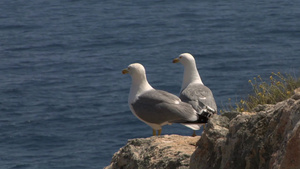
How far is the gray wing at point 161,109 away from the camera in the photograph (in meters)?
9.81

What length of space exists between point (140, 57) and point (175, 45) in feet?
14.9

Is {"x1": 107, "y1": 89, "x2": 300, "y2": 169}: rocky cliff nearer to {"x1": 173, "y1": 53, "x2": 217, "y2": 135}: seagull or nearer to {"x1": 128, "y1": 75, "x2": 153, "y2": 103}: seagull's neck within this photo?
{"x1": 173, "y1": 53, "x2": 217, "y2": 135}: seagull

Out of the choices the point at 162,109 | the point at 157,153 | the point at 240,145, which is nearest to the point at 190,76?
the point at 162,109

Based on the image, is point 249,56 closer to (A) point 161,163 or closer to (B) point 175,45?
(B) point 175,45

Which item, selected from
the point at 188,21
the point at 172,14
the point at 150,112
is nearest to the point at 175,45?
the point at 188,21

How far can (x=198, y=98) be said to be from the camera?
10250mm

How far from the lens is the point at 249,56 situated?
137 ft

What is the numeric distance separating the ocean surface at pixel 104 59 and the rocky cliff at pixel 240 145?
20450 mm

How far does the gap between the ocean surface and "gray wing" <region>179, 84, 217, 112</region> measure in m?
15.8

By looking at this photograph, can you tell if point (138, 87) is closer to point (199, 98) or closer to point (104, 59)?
point (199, 98)

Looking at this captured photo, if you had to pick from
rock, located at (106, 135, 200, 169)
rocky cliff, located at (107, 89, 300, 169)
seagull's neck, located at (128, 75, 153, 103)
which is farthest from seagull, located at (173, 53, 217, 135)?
rocky cliff, located at (107, 89, 300, 169)

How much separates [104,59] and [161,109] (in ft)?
114

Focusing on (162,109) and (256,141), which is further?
(162,109)

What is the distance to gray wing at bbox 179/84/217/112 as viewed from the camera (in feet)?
33.3
